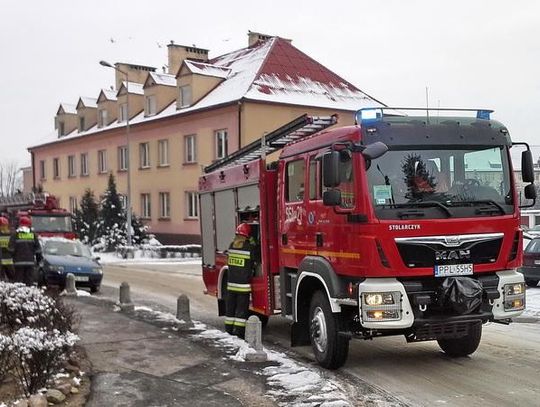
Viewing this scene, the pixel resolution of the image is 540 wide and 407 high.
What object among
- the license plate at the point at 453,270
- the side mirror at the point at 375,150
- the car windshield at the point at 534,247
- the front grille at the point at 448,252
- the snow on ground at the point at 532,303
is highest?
the side mirror at the point at 375,150

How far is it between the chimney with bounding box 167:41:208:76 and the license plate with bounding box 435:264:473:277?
39111mm

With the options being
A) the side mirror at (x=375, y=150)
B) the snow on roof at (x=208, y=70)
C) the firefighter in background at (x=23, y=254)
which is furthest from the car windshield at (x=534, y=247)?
the snow on roof at (x=208, y=70)

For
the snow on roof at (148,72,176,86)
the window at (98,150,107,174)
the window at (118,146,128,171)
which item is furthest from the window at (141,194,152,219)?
the snow on roof at (148,72,176,86)

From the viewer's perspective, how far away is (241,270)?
942 centimetres

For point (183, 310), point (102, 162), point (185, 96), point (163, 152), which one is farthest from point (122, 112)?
point (183, 310)

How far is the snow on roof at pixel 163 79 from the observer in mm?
39853

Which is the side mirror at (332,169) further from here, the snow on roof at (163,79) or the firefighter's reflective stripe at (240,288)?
the snow on roof at (163,79)

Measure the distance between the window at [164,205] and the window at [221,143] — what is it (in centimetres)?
564

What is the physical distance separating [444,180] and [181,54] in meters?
39.9

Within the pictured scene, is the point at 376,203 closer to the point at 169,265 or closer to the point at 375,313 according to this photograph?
the point at 375,313

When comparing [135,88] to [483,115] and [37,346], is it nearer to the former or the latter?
[483,115]

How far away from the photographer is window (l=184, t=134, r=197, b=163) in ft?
120

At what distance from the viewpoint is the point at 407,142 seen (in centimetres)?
708

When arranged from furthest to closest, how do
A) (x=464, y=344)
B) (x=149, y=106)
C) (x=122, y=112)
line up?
(x=122, y=112)
(x=149, y=106)
(x=464, y=344)
